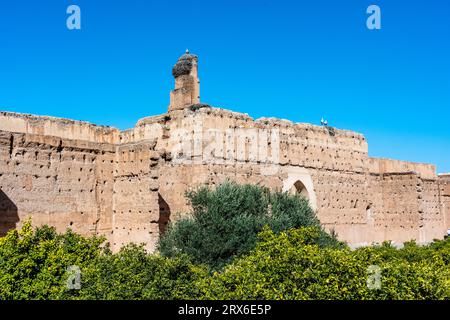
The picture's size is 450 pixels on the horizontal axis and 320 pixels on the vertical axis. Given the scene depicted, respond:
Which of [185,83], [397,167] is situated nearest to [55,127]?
[185,83]

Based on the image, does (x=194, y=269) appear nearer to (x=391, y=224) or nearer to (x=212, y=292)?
(x=212, y=292)

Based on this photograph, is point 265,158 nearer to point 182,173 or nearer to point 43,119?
point 182,173

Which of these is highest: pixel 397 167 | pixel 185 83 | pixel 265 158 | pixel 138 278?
pixel 185 83

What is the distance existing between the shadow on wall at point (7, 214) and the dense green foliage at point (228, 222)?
5108 mm

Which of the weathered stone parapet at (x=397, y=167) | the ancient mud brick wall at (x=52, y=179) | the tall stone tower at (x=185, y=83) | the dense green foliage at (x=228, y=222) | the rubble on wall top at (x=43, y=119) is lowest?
the dense green foliage at (x=228, y=222)

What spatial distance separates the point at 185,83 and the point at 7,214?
12.5 metres

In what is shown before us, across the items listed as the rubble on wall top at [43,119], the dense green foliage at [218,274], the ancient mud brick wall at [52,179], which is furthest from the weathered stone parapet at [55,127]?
the dense green foliage at [218,274]

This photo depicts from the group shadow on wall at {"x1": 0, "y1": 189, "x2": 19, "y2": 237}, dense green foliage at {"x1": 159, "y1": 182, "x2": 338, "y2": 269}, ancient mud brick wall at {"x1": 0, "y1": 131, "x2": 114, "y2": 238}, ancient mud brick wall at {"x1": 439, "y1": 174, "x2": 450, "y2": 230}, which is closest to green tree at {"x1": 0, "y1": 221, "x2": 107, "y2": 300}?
dense green foliage at {"x1": 159, "y1": 182, "x2": 338, "y2": 269}

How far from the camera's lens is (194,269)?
13.7 m

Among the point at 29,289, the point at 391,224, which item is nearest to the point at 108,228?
the point at 29,289

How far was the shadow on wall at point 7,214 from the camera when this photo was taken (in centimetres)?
1939

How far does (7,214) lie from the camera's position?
770 inches

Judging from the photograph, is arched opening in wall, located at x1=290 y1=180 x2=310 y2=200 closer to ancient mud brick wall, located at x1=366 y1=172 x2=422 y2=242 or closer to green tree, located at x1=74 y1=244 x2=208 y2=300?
ancient mud brick wall, located at x1=366 y1=172 x2=422 y2=242

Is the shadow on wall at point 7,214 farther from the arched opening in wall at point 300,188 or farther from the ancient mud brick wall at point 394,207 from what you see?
the ancient mud brick wall at point 394,207
